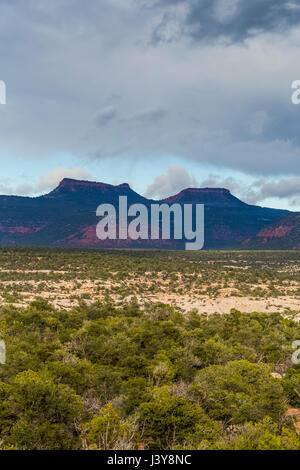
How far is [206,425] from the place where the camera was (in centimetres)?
1155

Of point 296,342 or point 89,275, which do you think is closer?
point 296,342

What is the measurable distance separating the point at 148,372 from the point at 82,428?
5.02 m

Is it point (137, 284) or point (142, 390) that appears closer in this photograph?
point (142, 390)

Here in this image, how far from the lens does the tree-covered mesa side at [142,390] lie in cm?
1104

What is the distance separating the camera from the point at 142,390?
46.5 ft

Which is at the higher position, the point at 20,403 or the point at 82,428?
the point at 20,403

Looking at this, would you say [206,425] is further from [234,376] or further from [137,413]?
[234,376]

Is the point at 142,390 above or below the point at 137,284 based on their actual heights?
above

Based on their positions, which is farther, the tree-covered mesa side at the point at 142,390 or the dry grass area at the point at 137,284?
the dry grass area at the point at 137,284

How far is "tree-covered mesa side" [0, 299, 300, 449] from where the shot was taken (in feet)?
36.2

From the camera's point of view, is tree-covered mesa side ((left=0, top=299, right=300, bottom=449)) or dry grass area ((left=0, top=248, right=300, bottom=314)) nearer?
tree-covered mesa side ((left=0, top=299, right=300, bottom=449))
